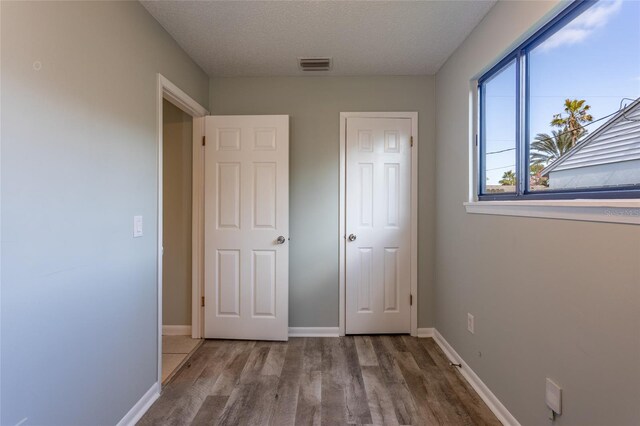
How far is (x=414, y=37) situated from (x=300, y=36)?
0.84m

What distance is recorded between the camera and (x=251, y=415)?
1.74m

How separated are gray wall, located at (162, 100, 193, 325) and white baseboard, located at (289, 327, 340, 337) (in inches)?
39.7

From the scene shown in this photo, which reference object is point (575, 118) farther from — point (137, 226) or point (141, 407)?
point (141, 407)

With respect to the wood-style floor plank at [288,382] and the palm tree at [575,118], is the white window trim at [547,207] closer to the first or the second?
the palm tree at [575,118]

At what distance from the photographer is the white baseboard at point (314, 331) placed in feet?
9.16

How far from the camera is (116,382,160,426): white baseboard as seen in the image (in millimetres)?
1644

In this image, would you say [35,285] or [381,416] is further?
[381,416]

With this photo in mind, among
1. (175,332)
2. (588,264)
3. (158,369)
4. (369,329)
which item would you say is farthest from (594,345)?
(175,332)

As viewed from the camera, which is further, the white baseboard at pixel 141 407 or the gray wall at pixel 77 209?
the white baseboard at pixel 141 407

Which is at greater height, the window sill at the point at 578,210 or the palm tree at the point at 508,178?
the palm tree at the point at 508,178

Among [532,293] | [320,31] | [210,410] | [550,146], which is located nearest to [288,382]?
[210,410]

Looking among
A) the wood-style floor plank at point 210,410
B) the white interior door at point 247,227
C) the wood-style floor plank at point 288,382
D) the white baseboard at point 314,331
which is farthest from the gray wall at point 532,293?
the wood-style floor plank at point 210,410

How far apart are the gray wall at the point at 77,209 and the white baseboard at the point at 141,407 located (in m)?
0.04

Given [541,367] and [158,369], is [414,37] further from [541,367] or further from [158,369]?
[158,369]
